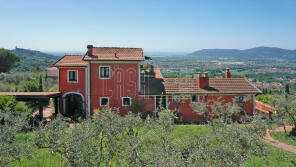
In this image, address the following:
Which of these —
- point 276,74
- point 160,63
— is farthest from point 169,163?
point 276,74

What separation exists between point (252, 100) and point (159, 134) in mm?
15963

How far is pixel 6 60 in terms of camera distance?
51281 mm

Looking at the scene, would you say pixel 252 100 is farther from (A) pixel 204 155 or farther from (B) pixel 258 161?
(A) pixel 204 155

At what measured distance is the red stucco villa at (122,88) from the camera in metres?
19.8

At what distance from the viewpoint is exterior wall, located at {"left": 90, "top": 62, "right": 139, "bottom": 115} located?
19.8 metres

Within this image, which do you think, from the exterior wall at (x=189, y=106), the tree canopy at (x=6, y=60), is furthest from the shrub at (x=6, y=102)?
the tree canopy at (x=6, y=60)

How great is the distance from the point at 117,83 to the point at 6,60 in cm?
4268

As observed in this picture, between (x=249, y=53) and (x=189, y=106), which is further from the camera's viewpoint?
(x=249, y=53)

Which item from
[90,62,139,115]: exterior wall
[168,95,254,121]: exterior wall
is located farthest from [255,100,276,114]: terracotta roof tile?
[90,62,139,115]: exterior wall

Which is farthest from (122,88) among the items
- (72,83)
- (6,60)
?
(6,60)

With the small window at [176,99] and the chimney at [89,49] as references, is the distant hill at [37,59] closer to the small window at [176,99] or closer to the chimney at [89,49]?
the chimney at [89,49]

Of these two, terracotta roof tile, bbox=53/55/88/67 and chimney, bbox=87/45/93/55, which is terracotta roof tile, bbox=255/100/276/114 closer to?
chimney, bbox=87/45/93/55

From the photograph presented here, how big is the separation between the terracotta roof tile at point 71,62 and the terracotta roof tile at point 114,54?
919 millimetres

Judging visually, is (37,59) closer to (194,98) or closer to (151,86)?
(151,86)
